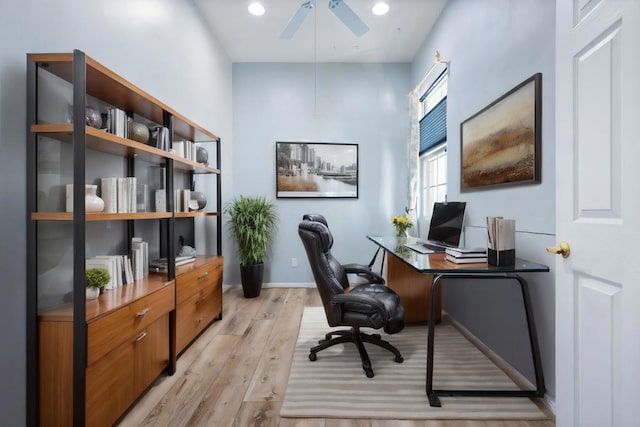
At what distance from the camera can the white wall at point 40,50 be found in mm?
1166

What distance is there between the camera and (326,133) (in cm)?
390

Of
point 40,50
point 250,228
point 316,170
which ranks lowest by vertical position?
point 250,228

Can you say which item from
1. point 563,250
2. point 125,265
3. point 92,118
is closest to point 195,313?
point 125,265

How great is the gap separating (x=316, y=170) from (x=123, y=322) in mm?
2915

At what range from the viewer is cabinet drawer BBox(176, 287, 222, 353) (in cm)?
199

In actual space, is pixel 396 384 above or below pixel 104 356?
below

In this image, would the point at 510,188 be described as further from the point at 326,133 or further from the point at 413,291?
the point at 326,133

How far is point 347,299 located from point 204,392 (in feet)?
3.38

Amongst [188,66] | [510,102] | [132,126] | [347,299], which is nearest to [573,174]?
[510,102]

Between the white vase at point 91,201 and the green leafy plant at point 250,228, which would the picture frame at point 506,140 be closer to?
the green leafy plant at point 250,228

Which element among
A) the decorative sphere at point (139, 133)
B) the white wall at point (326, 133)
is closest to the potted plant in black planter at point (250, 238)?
the white wall at point (326, 133)

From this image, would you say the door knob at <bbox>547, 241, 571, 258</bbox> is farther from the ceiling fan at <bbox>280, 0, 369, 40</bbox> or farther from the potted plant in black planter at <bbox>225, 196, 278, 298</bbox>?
the potted plant in black planter at <bbox>225, 196, 278, 298</bbox>

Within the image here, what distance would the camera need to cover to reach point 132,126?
1.71 metres

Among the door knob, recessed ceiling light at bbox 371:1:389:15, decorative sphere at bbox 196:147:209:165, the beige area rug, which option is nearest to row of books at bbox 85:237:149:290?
decorative sphere at bbox 196:147:209:165
